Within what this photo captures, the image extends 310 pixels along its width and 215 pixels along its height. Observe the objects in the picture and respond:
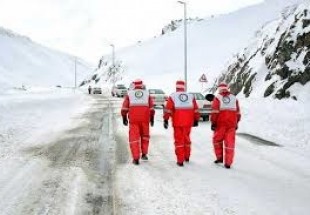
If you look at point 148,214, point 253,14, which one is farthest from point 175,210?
point 253,14

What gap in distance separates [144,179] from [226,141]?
2446mm

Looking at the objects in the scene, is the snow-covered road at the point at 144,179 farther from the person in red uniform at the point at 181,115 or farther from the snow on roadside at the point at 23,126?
the person in red uniform at the point at 181,115

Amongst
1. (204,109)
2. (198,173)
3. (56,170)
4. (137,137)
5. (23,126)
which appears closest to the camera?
(198,173)

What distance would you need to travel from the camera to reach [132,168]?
10688 millimetres

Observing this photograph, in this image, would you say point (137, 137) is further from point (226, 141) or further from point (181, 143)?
point (226, 141)

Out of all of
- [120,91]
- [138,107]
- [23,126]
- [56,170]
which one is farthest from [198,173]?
[120,91]

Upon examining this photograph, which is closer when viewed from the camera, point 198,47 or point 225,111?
point 225,111

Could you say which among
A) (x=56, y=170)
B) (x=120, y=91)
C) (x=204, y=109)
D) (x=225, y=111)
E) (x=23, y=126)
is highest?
(x=120, y=91)

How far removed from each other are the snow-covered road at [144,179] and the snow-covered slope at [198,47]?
5344cm

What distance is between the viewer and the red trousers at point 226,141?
10.9 m

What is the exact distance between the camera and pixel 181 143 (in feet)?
36.9

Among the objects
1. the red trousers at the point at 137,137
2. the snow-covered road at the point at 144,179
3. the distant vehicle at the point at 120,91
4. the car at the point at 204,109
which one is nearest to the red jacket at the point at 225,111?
the snow-covered road at the point at 144,179

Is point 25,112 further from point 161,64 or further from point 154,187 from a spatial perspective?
point 161,64

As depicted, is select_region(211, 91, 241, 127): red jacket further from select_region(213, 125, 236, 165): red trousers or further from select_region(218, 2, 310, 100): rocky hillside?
select_region(218, 2, 310, 100): rocky hillside
